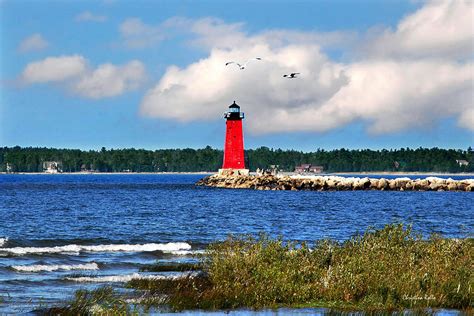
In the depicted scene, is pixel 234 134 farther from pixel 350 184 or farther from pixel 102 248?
pixel 102 248

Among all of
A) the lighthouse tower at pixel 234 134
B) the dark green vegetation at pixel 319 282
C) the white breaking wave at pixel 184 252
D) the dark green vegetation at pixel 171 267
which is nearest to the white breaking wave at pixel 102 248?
the white breaking wave at pixel 184 252

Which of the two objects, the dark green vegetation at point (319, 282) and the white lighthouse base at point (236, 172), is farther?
the white lighthouse base at point (236, 172)

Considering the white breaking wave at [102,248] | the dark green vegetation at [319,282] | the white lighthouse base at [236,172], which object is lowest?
the white breaking wave at [102,248]

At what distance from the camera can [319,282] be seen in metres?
20.3

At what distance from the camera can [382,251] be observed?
74.1 feet

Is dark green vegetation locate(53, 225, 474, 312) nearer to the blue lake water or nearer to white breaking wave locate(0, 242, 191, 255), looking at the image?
the blue lake water

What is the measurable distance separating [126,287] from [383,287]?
777 centimetres

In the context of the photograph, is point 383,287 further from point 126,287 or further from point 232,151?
point 232,151

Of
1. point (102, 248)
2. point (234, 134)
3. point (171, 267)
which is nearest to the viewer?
point (171, 267)

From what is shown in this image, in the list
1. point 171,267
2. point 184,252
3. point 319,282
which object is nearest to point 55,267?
point 171,267

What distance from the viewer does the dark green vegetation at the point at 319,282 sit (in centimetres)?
1939

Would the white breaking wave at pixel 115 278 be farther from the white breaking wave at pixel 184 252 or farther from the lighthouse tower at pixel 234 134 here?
the lighthouse tower at pixel 234 134

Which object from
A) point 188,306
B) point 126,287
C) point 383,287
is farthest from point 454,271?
point 126,287

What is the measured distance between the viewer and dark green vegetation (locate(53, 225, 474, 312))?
1939 cm
